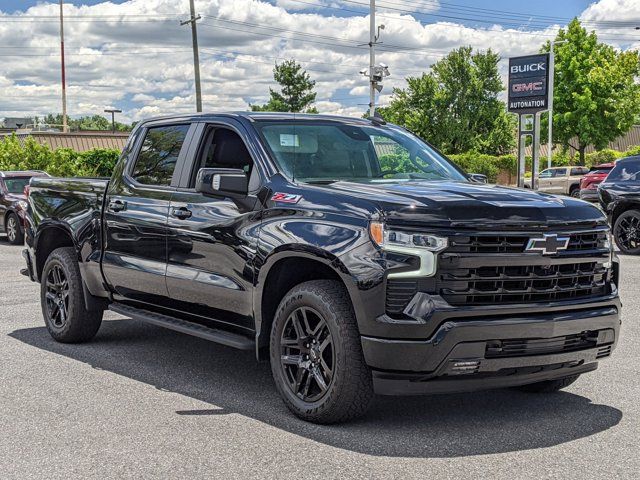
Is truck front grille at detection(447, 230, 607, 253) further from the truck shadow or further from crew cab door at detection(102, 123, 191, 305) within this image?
crew cab door at detection(102, 123, 191, 305)

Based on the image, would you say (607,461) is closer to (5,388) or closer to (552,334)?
(552,334)

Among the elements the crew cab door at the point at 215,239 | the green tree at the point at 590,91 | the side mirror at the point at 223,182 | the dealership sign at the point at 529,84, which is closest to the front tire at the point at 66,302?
the crew cab door at the point at 215,239

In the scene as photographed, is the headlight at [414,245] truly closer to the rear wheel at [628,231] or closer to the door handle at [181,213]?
the door handle at [181,213]

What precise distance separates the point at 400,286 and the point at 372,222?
1.27ft

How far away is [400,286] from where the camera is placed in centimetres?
471

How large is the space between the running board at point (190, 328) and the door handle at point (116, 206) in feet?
2.55

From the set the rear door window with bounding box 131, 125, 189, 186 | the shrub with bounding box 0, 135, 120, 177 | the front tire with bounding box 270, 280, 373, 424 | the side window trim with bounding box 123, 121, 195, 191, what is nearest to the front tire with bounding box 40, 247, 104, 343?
the side window trim with bounding box 123, 121, 195, 191

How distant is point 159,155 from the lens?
22.6 feet

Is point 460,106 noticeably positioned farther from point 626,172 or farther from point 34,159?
point 626,172

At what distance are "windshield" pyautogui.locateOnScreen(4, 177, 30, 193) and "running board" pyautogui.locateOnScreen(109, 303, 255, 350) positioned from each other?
1341 centimetres

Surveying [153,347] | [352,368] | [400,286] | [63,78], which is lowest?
[153,347]

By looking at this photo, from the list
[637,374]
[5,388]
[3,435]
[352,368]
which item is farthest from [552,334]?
[5,388]

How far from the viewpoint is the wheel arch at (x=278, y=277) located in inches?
207

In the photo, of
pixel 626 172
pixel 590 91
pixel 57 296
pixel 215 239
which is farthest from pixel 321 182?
pixel 590 91
